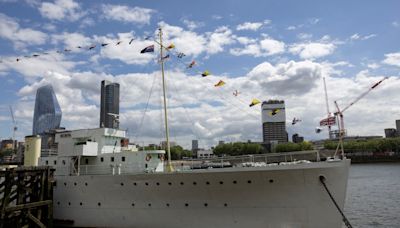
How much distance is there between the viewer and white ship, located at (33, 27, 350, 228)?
14.7 metres

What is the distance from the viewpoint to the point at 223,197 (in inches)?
614

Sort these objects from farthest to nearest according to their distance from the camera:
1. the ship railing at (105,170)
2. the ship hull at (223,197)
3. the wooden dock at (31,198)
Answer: the ship railing at (105,170) < the wooden dock at (31,198) < the ship hull at (223,197)

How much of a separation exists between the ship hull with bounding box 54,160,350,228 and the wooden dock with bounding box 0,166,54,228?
2.74 meters

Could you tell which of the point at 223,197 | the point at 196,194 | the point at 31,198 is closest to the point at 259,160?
the point at 223,197

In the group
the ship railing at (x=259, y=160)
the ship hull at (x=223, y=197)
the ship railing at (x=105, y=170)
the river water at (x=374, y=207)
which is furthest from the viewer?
the river water at (x=374, y=207)

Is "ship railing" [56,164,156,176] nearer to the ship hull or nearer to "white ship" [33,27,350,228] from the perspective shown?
"white ship" [33,27,350,228]

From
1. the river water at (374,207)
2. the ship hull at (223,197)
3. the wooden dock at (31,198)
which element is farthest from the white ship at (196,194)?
the river water at (374,207)

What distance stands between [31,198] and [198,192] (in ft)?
35.3

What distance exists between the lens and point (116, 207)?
17609 mm

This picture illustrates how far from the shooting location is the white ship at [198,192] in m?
14.7

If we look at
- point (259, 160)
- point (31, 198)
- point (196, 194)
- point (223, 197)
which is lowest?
point (31, 198)

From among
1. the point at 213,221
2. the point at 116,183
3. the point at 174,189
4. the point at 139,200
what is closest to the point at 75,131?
the point at 116,183

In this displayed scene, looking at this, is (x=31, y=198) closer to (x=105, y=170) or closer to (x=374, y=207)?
(x=105, y=170)

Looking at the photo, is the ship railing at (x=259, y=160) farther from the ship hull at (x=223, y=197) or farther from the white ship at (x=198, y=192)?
the ship hull at (x=223, y=197)
